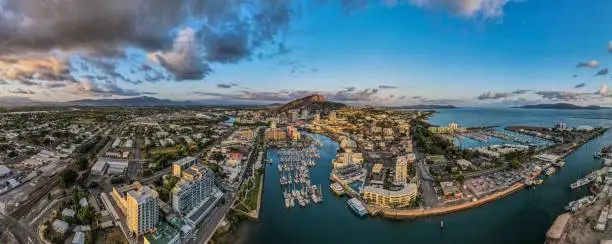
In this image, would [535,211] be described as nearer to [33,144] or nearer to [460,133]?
[460,133]

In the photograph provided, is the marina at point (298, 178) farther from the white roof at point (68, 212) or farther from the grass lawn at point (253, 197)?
the white roof at point (68, 212)

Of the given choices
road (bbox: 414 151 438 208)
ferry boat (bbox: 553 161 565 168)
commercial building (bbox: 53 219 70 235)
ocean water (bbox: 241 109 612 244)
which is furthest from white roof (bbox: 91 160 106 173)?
ferry boat (bbox: 553 161 565 168)

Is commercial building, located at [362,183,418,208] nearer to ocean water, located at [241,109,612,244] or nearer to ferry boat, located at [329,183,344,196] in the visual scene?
ocean water, located at [241,109,612,244]

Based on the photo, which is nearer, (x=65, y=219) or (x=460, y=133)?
(x=65, y=219)

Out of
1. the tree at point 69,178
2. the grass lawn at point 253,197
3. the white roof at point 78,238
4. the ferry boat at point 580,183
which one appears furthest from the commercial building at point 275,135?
the ferry boat at point 580,183

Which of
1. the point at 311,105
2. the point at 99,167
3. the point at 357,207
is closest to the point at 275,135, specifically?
the point at 99,167

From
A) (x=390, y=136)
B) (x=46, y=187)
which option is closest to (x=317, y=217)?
(x=46, y=187)

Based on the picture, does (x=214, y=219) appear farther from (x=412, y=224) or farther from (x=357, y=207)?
(x=412, y=224)
